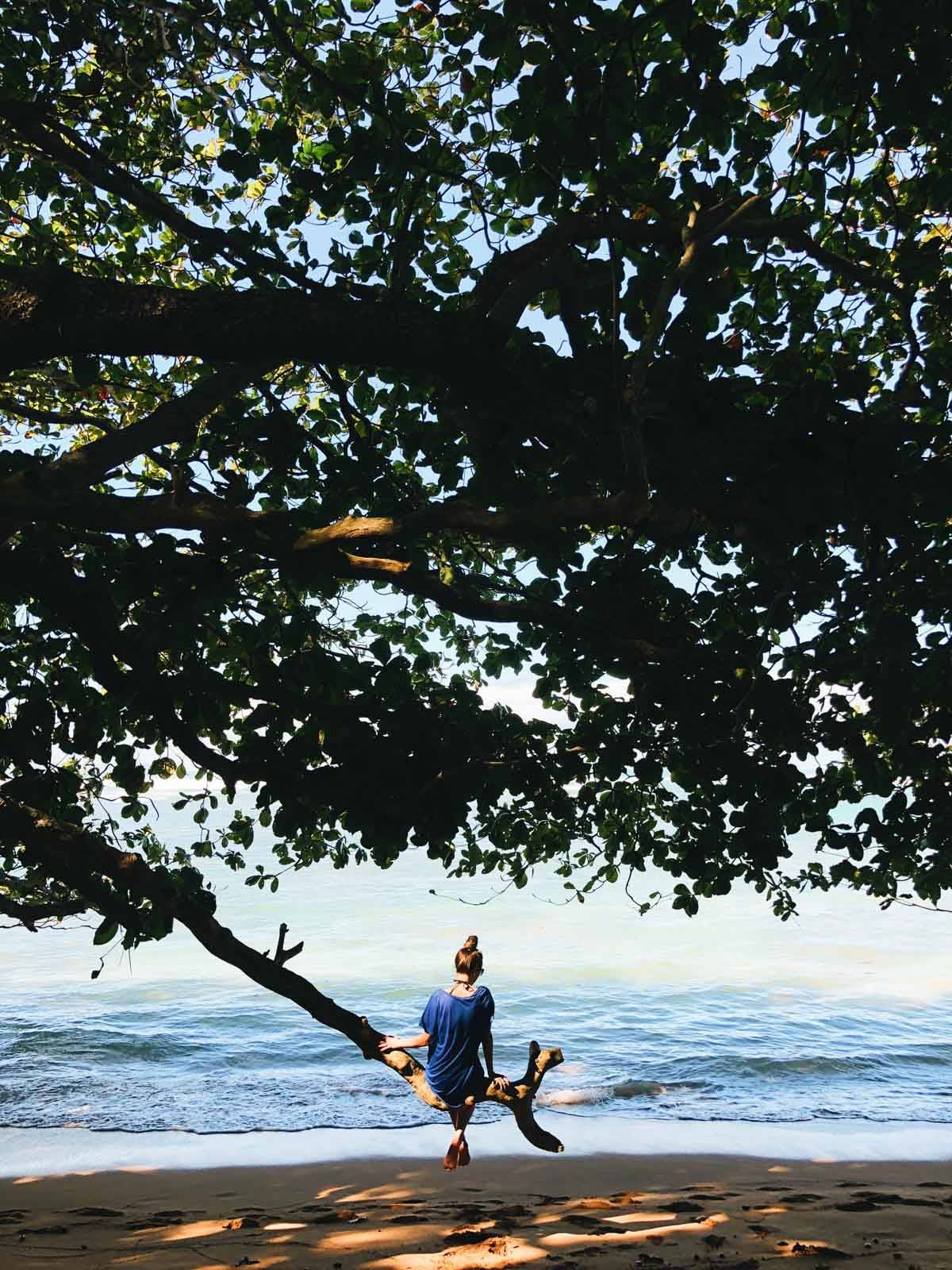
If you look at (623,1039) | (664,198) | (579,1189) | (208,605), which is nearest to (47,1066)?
(623,1039)

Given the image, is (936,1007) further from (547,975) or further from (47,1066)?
Result: (47,1066)

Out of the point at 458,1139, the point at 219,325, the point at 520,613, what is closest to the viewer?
the point at 219,325

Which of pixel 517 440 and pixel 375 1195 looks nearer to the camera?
pixel 517 440

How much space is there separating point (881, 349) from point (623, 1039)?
55.3 ft

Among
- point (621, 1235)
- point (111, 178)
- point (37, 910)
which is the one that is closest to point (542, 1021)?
point (621, 1235)

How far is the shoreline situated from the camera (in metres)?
13.5

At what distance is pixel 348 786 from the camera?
691 cm

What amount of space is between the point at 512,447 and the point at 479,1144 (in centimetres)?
1047

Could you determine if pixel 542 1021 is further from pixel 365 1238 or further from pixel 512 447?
pixel 512 447

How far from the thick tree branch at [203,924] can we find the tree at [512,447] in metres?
0.03

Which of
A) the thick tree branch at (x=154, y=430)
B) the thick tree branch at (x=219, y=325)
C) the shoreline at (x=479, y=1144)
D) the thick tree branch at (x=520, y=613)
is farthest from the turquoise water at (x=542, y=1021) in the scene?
the thick tree branch at (x=219, y=325)

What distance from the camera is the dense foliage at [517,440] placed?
19.3 ft

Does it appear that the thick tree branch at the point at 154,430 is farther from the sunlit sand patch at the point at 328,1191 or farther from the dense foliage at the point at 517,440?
the sunlit sand patch at the point at 328,1191

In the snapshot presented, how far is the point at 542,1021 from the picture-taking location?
79.4 feet
